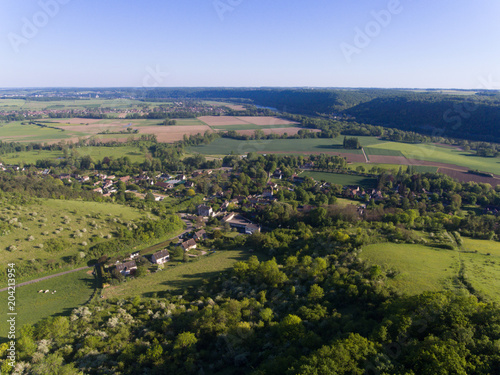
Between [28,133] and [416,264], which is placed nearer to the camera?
[416,264]

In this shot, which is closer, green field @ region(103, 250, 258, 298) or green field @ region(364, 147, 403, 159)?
green field @ region(103, 250, 258, 298)

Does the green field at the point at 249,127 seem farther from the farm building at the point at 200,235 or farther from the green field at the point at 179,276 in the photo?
the green field at the point at 179,276

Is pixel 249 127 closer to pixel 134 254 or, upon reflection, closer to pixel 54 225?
pixel 54 225

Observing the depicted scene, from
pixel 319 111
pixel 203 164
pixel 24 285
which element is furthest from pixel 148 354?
pixel 319 111

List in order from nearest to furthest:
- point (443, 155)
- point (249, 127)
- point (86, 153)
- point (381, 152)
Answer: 1. point (443, 155)
2. point (86, 153)
3. point (381, 152)
4. point (249, 127)

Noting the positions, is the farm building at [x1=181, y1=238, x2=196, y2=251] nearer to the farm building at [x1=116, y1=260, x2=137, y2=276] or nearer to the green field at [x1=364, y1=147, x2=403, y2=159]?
the farm building at [x1=116, y1=260, x2=137, y2=276]

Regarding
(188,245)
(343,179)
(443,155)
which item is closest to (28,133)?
(188,245)

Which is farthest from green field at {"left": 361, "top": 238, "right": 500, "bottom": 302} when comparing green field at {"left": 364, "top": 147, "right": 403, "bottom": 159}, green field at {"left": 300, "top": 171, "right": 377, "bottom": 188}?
green field at {"left": 364, "top": 147, "right": 403, "bottom": 159}
